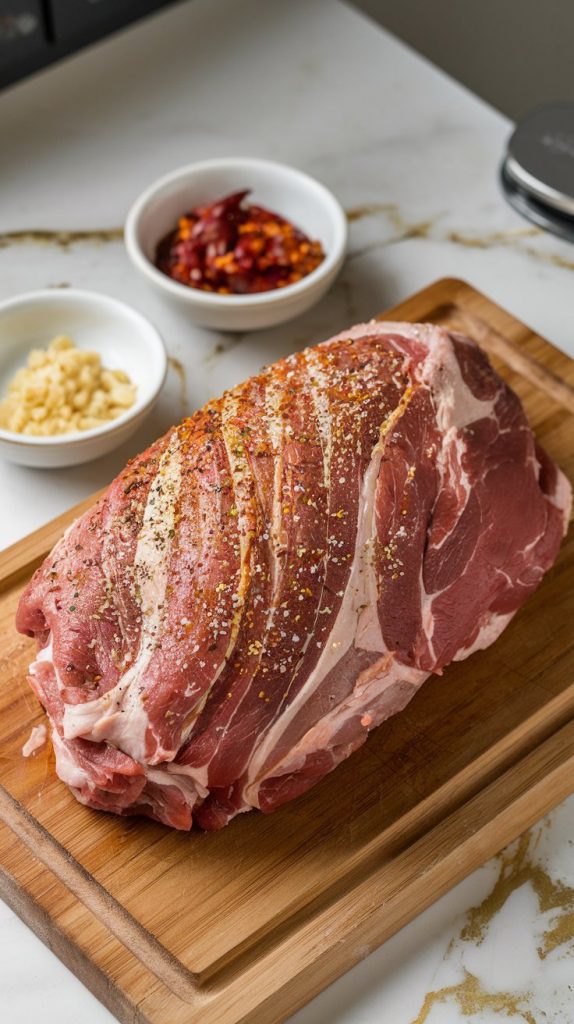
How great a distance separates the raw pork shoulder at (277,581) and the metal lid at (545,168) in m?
1.21

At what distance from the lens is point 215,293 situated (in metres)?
3.47

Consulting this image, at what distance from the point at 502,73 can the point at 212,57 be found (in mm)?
1800

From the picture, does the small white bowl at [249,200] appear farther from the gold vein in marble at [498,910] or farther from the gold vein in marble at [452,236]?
the gold vein in marble at [498,910]

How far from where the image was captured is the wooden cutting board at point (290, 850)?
2443 millimetres

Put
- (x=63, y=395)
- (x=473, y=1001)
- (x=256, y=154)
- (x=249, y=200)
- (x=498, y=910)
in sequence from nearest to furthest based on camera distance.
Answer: (x=473, y=1001) → (x=498, y=910) → (x=63, y=395) → (x=249, y=200) → (x=256, y=154)

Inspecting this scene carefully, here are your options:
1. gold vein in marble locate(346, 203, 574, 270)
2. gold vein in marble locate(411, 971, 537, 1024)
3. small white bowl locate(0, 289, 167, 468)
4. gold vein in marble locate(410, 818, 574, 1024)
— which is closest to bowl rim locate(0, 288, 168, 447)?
small white bowl locate(0, 289, 167, 468)

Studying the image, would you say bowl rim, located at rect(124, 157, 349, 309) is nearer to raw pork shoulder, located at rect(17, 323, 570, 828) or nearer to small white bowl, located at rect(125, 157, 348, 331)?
small white bowl, located at rect(125, 157, 348, 331)

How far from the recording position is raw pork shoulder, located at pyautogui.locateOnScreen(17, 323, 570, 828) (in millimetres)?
2510

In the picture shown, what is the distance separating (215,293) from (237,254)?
0.12 metres

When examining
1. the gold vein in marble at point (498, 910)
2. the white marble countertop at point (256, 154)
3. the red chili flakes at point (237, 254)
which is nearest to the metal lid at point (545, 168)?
the white marble countertop at point (256, 154)

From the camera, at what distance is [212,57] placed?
4.38 metres

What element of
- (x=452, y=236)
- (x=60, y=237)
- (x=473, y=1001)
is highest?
(x=60, y=237)

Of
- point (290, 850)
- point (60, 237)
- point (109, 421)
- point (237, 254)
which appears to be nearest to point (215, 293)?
point (237, 254)

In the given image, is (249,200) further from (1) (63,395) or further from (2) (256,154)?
(1) (63,395)
